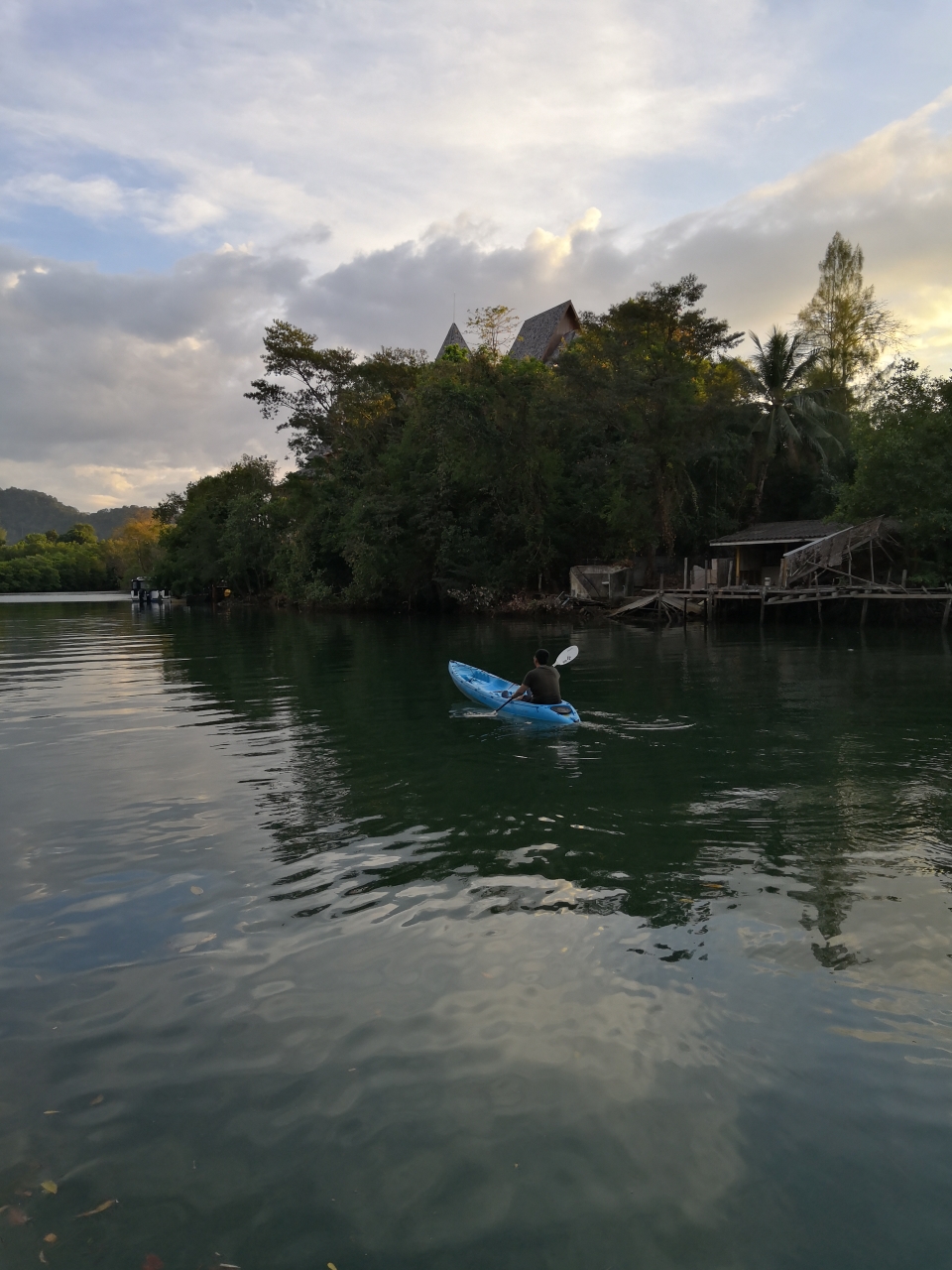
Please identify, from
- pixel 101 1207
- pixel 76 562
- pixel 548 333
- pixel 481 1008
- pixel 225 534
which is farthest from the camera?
pixel 76 562

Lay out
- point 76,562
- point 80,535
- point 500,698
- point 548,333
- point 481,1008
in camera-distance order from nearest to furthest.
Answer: point 481,1008 → point 500,698 → point 548,333 → point 76,562 → point 80,535

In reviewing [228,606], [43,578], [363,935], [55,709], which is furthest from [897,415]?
[43,578]

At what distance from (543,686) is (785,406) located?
38.4 meters

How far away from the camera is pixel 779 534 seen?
42156 mm

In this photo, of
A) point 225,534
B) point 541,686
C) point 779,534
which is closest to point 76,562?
point 225,534

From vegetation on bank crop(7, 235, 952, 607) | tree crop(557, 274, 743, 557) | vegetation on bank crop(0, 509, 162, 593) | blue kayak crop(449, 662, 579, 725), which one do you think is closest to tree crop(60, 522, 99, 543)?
vegetation on bank crop(0, 509, 162, 593)

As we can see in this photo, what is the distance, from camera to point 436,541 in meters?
51.2

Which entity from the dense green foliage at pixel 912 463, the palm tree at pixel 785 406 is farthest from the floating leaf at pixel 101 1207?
the palm tree at pixel 785 406

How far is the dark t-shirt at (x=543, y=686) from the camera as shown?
1517 cm

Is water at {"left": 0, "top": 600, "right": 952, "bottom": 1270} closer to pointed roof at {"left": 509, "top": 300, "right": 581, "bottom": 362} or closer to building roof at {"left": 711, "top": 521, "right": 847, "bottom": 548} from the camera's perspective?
building roof at {"left": 711, "top": 521, "right": 847, "bottom": 548}

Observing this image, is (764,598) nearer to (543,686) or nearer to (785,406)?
(785,406)

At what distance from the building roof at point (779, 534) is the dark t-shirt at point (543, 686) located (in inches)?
1102

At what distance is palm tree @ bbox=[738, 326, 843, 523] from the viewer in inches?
1832

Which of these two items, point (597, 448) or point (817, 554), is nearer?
point (817, 554)
